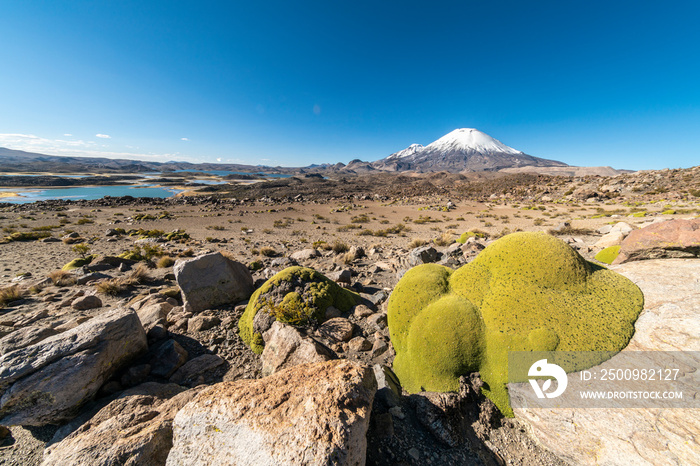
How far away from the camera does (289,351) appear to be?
3.99 metres

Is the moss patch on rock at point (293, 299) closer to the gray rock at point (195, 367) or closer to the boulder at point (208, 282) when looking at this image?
the gray rock at point (195, 367)

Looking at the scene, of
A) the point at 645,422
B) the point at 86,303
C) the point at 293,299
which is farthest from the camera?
the point at 86,303

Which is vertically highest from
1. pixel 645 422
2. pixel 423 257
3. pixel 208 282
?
pixel 645 422

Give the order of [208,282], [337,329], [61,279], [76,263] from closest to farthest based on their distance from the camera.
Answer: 1. [337,329]
2. [208,282]
3. [61,279]
4. [76,263]

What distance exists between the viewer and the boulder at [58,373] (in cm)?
304

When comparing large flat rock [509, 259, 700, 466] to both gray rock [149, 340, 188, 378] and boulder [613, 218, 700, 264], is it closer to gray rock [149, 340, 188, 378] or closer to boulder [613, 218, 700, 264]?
boulder [613, 218, 700, 264]

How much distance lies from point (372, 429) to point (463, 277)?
2.65 meters

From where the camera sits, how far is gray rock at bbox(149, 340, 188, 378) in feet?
13.5

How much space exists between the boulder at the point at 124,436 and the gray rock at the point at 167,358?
2.79 feet

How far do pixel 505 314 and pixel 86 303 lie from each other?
1012cm

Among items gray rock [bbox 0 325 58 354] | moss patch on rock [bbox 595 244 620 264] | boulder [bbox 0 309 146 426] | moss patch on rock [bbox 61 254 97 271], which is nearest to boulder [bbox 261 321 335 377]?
boulder [bbox 0 309 146 426]

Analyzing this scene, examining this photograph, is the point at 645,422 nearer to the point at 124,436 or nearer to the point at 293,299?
the point at 293,299

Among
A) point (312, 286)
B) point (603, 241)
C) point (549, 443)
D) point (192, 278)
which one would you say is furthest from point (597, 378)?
point (603, 241)

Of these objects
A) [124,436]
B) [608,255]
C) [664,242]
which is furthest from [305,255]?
[664,242]
